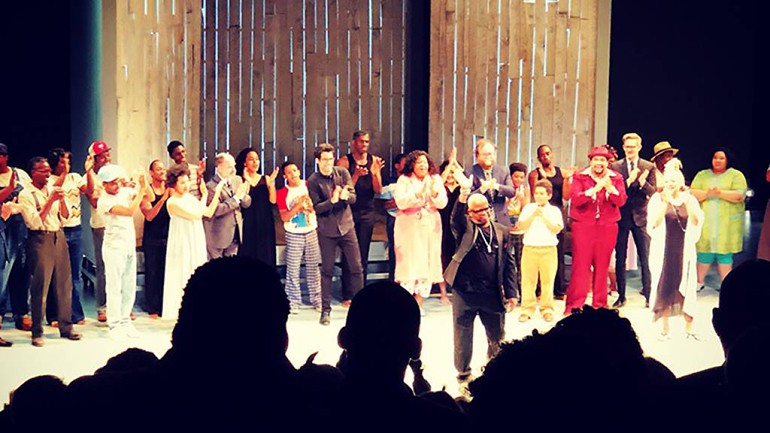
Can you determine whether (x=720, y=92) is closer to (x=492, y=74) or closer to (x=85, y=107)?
(x=492, y=74)

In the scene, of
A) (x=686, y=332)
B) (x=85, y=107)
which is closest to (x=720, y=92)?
(x=686, y=332)

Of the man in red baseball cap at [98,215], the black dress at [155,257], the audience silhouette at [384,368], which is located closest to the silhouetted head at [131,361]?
the audience silhouette at [384,368]

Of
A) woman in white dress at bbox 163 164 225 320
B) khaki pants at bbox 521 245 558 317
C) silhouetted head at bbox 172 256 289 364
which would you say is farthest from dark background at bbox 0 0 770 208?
silhouetted head at bbox 172 256 289 364

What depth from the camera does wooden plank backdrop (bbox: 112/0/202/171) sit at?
412 inches

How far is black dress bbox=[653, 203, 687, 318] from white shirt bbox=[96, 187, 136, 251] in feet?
13.9

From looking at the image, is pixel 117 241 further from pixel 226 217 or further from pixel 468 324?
pixel 468 324

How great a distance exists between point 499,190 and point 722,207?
2.30 metres

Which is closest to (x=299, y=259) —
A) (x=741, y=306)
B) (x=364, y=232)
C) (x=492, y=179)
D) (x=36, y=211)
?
(x=364, y=232)

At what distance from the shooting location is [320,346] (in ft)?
28.1

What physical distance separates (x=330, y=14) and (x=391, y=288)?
31.7 feet

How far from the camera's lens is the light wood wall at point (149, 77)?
34.1 feet

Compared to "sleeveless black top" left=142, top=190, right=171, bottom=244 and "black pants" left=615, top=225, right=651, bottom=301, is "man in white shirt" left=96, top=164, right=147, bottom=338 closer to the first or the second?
"sleeveless black top" left=142, top=190, right=171, bottom=244

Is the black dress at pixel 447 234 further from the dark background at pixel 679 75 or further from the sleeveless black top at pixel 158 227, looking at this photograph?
the dark background at pixel 679 75

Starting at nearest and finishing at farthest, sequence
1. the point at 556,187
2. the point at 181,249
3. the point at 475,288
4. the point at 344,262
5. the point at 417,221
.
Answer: the point at 475,288 < the point at 181,249 < the point at 417,221 < the point at 344,262 < the point at 556,187
